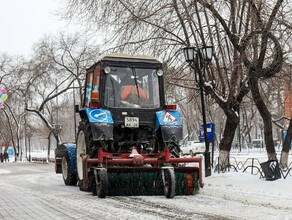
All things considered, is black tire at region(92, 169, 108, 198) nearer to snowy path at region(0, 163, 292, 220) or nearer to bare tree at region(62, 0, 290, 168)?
snowy path at region(0, 163, 292, 220)

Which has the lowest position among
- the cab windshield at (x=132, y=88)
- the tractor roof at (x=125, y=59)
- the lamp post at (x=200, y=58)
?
the cab windshield at (x=132, y=88)

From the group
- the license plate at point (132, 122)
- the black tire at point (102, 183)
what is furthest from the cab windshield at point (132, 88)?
the black tire at point (102, 183)

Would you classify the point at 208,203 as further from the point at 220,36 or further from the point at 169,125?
the point at 220,36

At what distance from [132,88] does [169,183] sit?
278cm

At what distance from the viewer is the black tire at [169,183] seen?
10.4 meters

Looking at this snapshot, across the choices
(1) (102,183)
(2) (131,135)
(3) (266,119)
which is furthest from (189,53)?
(1) (102,183)

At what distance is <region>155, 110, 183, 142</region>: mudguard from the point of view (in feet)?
37.8

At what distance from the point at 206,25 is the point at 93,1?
4.03 metres

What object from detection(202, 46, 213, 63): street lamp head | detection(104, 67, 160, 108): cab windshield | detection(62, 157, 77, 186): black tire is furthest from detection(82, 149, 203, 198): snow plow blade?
detection(202, 46, 213, 63): street lamp head

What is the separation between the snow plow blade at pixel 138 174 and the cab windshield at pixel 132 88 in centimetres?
138

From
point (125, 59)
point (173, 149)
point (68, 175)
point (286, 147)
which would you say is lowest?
point (68, 175)

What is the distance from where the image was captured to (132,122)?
38.8ft

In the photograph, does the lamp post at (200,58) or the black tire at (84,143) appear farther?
the lamp post at (200,58)

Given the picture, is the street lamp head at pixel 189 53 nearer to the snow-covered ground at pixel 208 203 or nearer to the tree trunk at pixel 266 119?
the tree trunk at pixel 266 119
